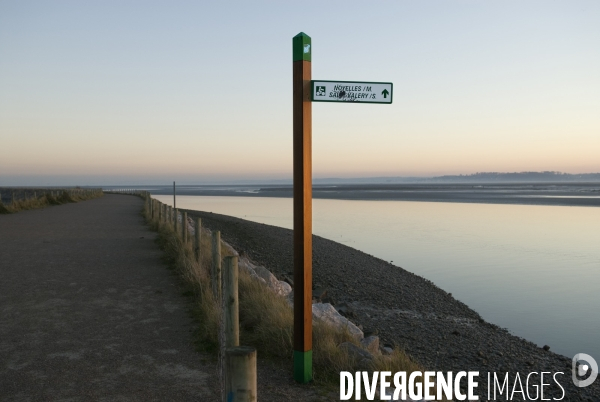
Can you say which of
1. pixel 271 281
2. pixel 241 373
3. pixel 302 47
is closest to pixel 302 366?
pixel 241 373

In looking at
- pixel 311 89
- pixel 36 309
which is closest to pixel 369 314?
pixel 36 309

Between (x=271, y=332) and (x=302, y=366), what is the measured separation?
1.18 meters

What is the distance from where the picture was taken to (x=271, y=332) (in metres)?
6.02

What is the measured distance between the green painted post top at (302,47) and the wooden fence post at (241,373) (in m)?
2.65

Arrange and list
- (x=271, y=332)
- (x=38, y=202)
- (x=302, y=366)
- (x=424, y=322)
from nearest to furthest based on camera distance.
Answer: (x=302, y=366) < (x=271, y=332) < (x=424, y=322) < (x=38, y=202)

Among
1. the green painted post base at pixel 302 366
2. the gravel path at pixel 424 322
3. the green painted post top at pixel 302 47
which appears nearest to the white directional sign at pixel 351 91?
the green painted post top at pixel 302 47

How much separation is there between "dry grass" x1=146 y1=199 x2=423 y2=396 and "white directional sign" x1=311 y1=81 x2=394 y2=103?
2.46 meters

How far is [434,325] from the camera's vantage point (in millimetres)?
9484

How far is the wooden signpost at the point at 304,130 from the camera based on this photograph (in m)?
4.73

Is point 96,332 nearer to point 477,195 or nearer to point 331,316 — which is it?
point 331,316

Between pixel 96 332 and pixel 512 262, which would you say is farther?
pixel 512 262

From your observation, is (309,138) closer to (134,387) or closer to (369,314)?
(134,387)

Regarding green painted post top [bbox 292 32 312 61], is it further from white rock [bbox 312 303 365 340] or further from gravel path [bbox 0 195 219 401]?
white rock [bbox 312 303 365 340]

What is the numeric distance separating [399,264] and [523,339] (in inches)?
301
